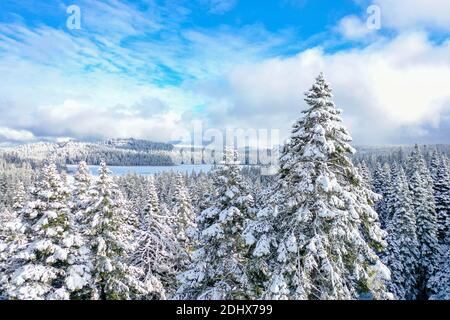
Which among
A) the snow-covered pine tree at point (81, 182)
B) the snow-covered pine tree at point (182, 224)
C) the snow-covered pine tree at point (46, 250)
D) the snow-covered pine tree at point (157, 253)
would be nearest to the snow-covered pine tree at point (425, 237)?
A: the snow-covered pine tree at point (182, 224)

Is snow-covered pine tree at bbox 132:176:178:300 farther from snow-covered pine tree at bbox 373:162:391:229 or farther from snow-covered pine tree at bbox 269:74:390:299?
snow-covered pine tree at bbox 373:162:391:229

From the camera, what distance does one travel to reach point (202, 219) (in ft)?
56.5

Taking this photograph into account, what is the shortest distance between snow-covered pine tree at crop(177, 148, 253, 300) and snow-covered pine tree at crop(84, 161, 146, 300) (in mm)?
4679

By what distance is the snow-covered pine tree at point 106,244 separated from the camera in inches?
772

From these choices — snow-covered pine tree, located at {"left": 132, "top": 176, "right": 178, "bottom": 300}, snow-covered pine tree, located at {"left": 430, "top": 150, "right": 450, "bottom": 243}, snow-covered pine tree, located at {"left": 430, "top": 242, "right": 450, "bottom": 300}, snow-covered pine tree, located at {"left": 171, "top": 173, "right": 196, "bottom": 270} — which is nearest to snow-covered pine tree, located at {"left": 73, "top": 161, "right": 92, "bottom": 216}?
snow-covered pine tree, located at {"left": 132, "top": 176, "right": 178, "bottom": 300}

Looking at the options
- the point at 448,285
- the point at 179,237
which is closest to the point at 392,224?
the point at 448,285

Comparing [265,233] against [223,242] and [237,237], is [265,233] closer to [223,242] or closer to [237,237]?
[237,237]

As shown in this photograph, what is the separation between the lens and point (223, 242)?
16.5m

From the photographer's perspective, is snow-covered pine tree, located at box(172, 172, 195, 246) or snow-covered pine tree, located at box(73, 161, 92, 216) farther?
snow-covered pine tree, located at box(172, 172, 195, 246)

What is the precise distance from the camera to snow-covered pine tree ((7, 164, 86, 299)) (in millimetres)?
17062

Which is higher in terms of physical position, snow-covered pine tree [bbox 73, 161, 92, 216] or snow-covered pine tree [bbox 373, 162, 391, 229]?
snow-covered pine tree [bbox 73, 161, 92, 216]

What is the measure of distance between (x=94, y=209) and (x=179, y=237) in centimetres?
1381

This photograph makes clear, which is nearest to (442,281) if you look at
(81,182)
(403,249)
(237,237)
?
(403,249)

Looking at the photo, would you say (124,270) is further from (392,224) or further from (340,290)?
(392,224)
